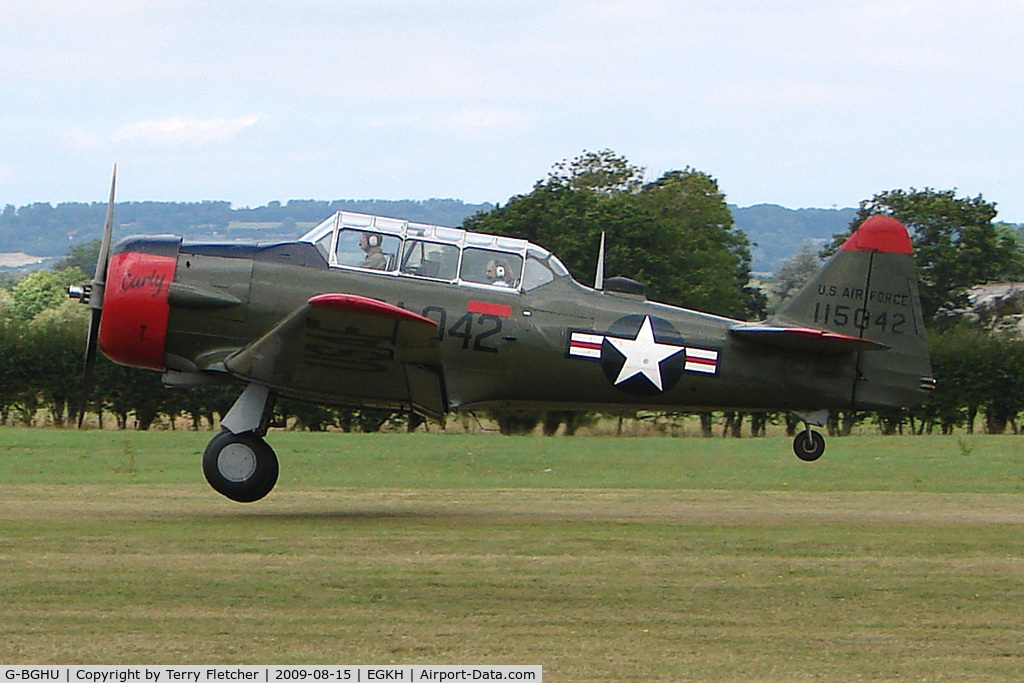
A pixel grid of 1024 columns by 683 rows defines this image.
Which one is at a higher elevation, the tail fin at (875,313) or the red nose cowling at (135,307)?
the tail fin at (875,313)

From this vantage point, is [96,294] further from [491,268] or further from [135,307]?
[491,268]

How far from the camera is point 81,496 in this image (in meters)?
14.3

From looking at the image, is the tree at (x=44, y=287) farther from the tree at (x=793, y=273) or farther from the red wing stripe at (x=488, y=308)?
the red wing stripe at (x=488, y=308)

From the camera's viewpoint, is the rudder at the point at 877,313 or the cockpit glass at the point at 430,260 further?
the rudder at the point at 877,313

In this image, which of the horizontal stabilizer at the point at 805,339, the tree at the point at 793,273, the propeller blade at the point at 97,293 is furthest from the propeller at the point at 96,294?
the tree at the point at 793,273

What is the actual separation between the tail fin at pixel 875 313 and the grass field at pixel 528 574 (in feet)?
4.64

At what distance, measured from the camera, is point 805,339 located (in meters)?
13.0

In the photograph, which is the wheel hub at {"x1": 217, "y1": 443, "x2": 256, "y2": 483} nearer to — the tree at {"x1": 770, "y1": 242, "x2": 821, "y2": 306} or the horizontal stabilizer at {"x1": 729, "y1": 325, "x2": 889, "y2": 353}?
the horizontal stabilizer at {"x1": 729, "y1": 325, "x2": 889, "y2": 353}

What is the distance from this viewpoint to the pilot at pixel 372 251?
42.2ft

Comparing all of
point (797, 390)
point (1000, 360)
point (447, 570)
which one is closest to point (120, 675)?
point (447, 570)

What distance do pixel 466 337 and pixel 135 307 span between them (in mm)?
3158

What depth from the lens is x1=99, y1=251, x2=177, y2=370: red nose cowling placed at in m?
12.5

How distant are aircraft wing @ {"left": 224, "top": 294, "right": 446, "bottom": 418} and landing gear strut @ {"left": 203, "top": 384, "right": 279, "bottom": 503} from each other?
0.36 metres

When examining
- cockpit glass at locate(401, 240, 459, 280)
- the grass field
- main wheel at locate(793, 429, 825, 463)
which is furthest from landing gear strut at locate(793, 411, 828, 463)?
cockpit glass at locate(401, 240, 459, 280)
